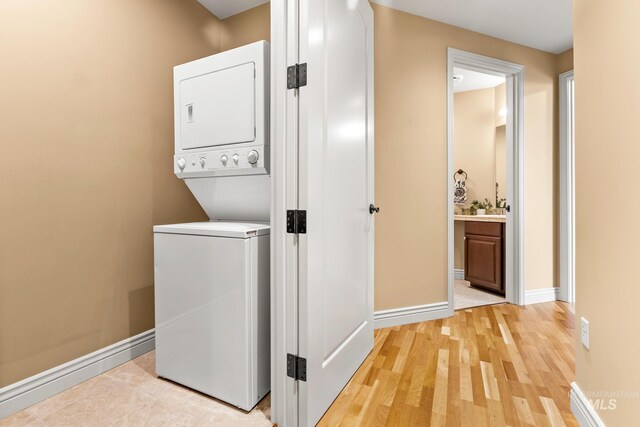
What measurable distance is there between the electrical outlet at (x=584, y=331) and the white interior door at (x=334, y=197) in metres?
1.02

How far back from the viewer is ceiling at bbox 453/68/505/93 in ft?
11.8

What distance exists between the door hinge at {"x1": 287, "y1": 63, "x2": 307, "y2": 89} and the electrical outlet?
1.52 metres

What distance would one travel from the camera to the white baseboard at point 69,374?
4.53ft

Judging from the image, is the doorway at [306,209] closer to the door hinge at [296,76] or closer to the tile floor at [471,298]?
the door hinge at [296,76]

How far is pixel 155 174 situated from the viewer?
2037 millimetres

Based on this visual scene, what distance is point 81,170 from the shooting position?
1.65 metres

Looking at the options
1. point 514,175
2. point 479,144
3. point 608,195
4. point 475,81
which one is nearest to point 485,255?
point 514,175

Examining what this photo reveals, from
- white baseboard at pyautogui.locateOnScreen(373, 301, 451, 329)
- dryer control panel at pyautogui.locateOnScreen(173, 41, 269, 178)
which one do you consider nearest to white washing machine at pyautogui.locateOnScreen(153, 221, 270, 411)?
dryer control panel at pyautogui.locateOnScreen(173, 41, 269, 178)

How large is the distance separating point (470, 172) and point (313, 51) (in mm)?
3579

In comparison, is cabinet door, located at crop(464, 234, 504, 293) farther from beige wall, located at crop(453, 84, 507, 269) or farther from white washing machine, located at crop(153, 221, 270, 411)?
white washing machine, located at crop(153, 221, 270, 411)

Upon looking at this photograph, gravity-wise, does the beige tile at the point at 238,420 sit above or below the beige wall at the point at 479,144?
below

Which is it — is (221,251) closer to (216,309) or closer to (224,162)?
(216,309)

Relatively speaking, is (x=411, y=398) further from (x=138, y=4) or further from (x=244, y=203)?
(x=138, y=4)

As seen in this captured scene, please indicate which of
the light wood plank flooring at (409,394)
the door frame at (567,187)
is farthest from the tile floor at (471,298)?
the light wood plank flooring at (409,394)
